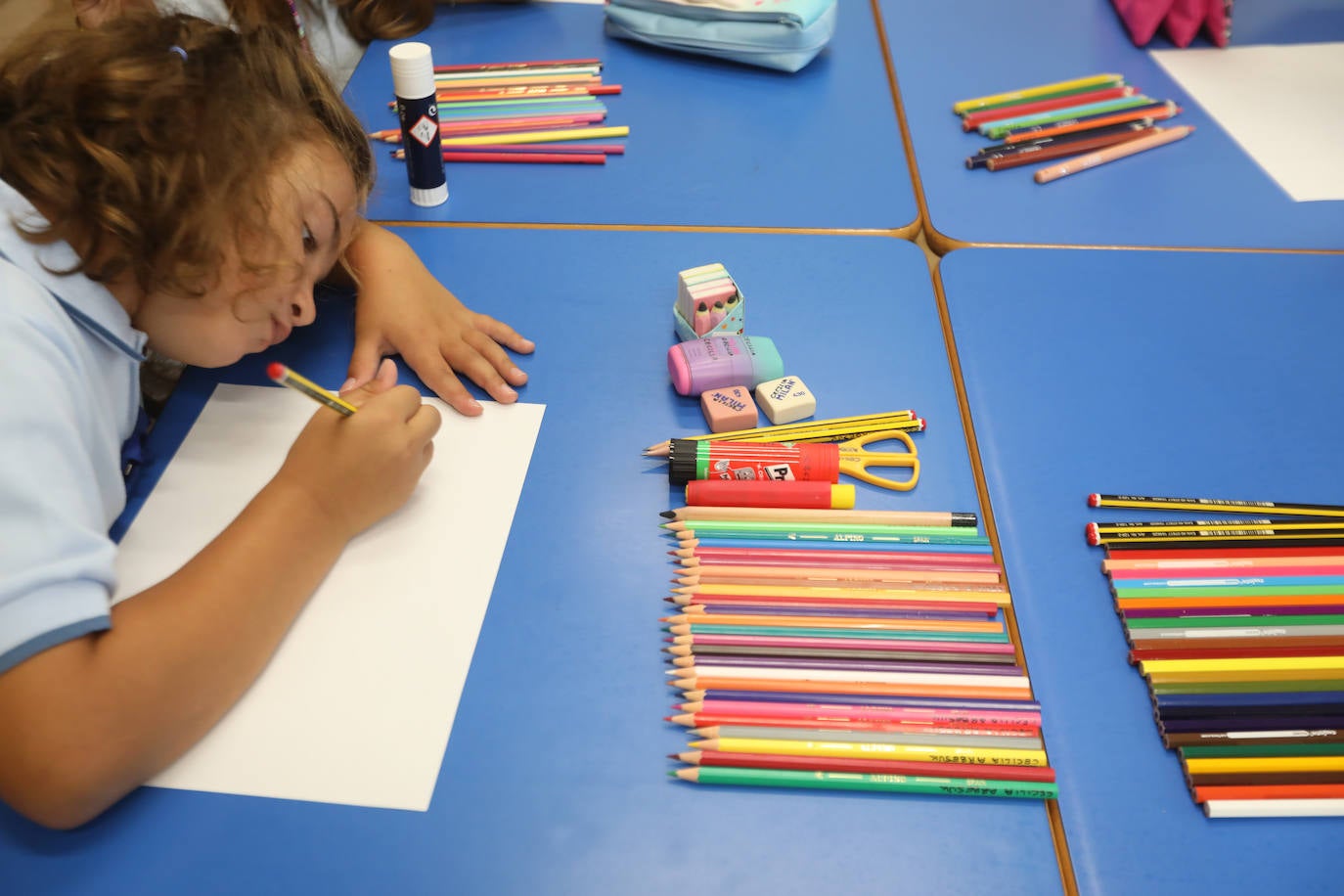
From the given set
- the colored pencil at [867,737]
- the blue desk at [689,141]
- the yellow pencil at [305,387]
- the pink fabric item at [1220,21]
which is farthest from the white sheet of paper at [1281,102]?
the yellow pencil at [305,387]

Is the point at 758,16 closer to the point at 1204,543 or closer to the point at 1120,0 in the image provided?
the point at 1120,0

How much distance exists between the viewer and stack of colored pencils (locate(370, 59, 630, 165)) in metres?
1.22

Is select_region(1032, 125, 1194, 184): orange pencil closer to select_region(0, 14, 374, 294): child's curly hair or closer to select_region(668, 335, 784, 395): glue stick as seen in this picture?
select_region(668, 335, 784, 395): glue stick

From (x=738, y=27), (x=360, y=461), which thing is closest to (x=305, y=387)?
(x=360, y=461)

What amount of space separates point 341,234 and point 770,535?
19.0 inches

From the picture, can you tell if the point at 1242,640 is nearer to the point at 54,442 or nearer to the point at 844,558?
the point at 844,558

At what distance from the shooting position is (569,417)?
89 cm

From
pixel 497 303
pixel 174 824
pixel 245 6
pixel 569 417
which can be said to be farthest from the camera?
pixel 245 6

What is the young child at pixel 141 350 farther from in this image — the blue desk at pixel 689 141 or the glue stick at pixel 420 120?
the blue desk at pixel 689 141

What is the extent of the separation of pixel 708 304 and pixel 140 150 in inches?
18.9

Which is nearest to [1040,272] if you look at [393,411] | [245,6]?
[393,411]

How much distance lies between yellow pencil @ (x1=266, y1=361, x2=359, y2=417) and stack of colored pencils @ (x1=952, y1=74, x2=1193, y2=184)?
824 millimetres

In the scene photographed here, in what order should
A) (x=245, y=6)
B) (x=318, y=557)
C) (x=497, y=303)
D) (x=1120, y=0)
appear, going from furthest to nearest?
1. (x=1120, y=0)
2. (x=245, y=6)
3. (x=497, y=303)
4. (x=318, y=557)

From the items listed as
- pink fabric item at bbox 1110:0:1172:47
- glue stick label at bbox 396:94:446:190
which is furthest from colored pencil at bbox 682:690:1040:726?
pink fabric item at bbox 1110:0:1172:47
